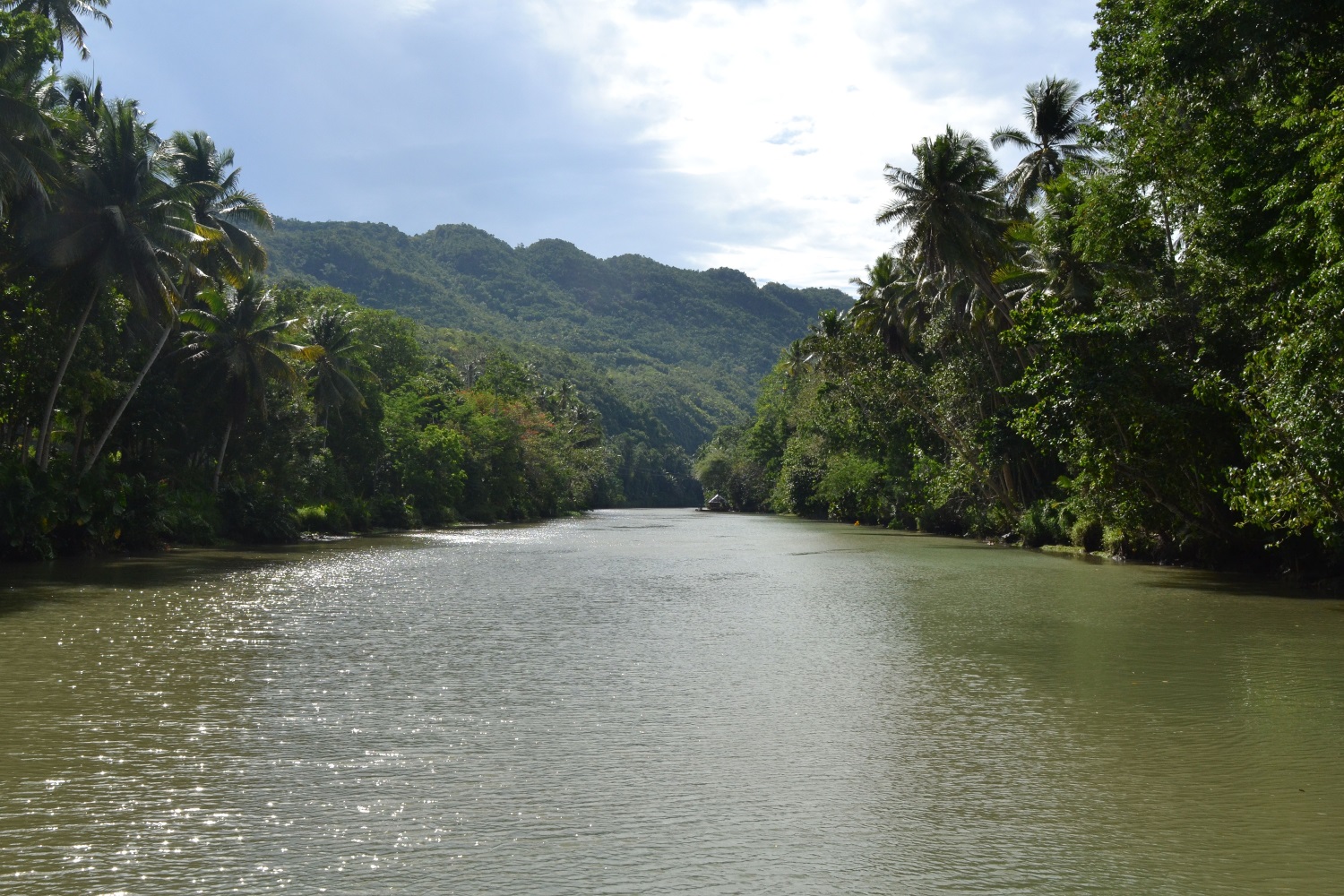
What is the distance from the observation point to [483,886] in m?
5.25

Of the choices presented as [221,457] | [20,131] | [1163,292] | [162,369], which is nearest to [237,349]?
[162,369]

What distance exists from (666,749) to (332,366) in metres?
41.4

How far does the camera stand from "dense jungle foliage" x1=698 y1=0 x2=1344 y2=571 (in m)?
16.1

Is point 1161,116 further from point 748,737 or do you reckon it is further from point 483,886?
point 483,886

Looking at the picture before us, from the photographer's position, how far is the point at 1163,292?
2341 cm

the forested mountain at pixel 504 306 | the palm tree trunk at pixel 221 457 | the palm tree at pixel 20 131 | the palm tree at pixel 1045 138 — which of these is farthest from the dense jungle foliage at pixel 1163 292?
the forested mountain at pixel 504 306

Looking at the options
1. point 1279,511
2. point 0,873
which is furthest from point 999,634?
point 0,873

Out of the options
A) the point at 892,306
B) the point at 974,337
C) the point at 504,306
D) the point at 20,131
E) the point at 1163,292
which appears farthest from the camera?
the point at 504,306

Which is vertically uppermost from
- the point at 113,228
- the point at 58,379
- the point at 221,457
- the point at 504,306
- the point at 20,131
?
the point at 504,306

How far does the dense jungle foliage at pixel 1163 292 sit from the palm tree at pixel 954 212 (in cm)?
8

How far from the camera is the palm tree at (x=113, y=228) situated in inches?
1041

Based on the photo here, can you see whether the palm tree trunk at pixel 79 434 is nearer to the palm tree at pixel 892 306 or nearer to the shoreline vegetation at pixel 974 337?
the shoreline vegetation at pixel 974 337

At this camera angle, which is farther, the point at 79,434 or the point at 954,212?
the point at 954,212

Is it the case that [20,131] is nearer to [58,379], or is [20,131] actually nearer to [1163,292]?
[58,379]
